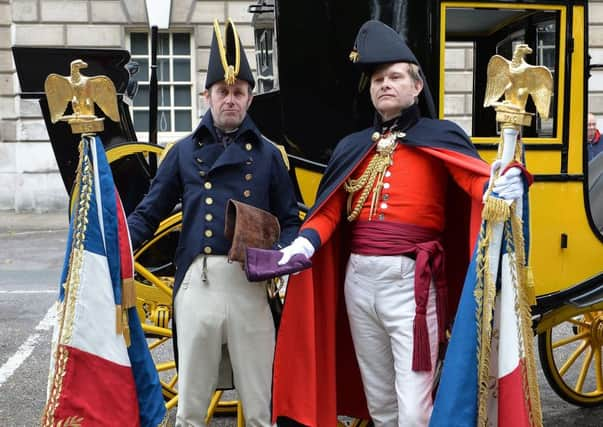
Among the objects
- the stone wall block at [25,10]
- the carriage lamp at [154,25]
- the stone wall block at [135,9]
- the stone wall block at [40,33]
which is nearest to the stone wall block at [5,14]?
the stone wall block at [25,10]

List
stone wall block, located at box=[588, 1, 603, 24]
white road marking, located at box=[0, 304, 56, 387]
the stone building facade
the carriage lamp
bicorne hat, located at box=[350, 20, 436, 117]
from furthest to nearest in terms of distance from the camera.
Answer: the stone building facade < stone wall block, located at box=[588, 1, 603, 24] < white road marking, located at box=[0, 304, 56, 387] < the carriage lamp < bicorne hat, located at box=[350, 20, 436, 117]

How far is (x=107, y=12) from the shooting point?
40.4ft

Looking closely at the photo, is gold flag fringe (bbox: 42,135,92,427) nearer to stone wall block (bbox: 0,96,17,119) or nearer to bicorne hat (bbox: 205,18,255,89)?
bicorne hat (bbox: 205,18,255,89)

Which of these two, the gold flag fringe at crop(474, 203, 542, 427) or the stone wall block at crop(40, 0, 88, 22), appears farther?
the stone wall block at crop(40, 0, 88, 22)

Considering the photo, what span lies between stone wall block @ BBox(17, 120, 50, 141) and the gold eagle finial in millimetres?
10087

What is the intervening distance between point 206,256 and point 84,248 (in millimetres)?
428

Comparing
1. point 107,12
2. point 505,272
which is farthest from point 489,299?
point 107,12

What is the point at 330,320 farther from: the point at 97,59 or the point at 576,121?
the point at 97,59

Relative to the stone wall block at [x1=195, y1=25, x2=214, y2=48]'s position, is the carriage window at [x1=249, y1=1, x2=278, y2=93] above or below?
below

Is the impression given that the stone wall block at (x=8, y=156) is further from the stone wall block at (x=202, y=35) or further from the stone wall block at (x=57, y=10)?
the stone wall block at (x=202, y=35)

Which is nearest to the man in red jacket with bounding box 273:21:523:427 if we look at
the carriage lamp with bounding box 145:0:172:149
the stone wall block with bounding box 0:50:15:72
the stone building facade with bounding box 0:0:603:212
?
the carriage lamp with bounding box 145:0:172:149

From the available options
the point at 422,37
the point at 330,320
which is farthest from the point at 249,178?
the point at 422,37

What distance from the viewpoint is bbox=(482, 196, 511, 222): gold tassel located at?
2480 millimetres

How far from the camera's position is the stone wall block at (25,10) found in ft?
40.2
